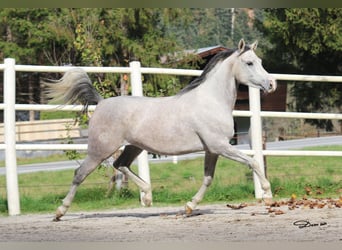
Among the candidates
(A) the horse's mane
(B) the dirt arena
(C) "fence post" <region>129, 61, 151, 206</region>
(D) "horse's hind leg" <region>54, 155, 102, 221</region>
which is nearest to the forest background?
(C) "fence post" <region>129, 61, 151, 206</region>

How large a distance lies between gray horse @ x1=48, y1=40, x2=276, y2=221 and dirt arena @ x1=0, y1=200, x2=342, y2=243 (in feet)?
0.85

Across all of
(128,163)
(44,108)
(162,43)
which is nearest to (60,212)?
(128,163)

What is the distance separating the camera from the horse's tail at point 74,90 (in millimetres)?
7531

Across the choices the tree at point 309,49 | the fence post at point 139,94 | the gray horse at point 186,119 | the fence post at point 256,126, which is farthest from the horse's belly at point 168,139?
the tree at point 309,49

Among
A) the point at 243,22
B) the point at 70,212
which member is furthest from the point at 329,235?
the point at 243,22

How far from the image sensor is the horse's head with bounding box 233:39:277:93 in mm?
7078

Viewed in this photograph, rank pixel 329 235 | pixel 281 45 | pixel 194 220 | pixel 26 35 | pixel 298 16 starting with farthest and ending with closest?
pixel 26 35, pixel 281 45, pixel 298 16, pixel 194 220, pixel 329 235

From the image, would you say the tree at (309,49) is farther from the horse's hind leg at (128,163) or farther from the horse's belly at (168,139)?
the horse's belly at (168,139)

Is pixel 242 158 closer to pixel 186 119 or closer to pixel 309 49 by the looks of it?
pixel 186 119

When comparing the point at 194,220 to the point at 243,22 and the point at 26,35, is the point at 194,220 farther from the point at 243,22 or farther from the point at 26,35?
the point at 243,22

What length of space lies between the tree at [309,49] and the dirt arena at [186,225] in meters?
15.2

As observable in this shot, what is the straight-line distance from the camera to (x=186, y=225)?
21.8 ft

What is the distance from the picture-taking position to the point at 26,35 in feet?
96.2

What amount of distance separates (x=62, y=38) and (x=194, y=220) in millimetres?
19239
